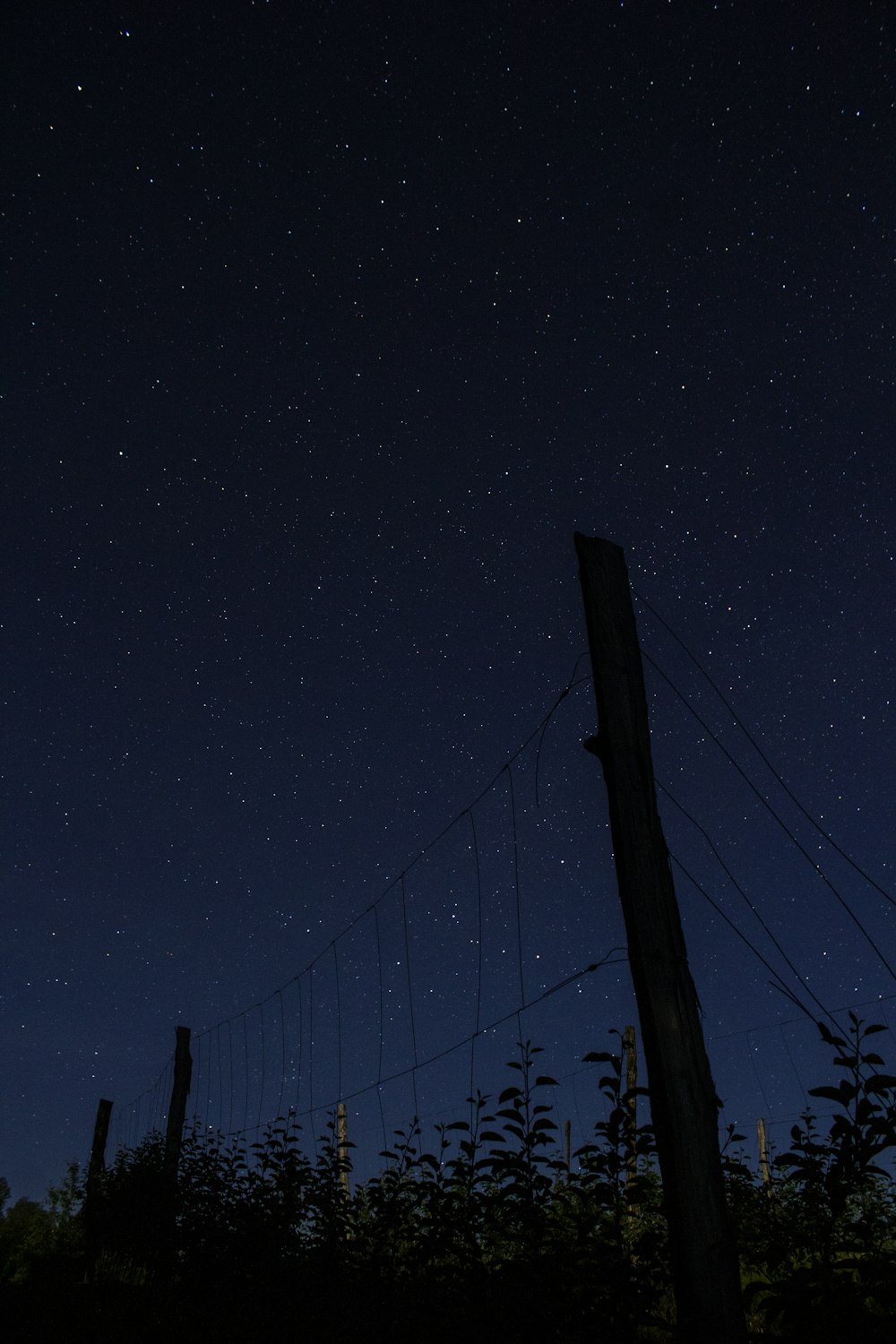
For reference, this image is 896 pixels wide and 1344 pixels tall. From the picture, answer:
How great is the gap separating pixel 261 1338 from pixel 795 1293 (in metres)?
4.92

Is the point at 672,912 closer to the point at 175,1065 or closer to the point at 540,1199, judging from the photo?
the point at 540,1199

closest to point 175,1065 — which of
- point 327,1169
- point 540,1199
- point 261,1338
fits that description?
→ point 327,1169

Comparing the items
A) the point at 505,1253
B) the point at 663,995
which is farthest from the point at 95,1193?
the point at 663,995

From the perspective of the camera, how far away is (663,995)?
323 centimetres

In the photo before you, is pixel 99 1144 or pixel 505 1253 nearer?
pixel 505 1253

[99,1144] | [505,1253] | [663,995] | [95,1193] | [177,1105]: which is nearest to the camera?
[663,995]

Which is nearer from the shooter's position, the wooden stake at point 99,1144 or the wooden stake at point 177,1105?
the wooden stake at point 177,1105

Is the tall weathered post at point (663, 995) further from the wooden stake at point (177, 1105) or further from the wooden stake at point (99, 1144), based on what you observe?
the wooden stake at point (99, 1144)

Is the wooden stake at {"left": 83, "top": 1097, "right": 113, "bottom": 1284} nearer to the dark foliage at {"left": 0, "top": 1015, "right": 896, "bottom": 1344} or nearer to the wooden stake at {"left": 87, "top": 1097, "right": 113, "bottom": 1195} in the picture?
the wooden stake at {"left": 87, "top": 1097, "right": 113, "bottom": 1195}

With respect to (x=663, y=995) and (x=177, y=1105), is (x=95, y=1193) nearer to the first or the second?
(x=177, y=1105)

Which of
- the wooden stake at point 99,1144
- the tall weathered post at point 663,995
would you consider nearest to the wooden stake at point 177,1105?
the wooden stake at point 99,1144

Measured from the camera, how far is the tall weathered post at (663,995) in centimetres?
287

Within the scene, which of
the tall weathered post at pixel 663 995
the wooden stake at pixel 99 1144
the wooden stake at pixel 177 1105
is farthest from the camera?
the wooden stake at pixel 99 1144

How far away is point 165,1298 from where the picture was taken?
893cm
